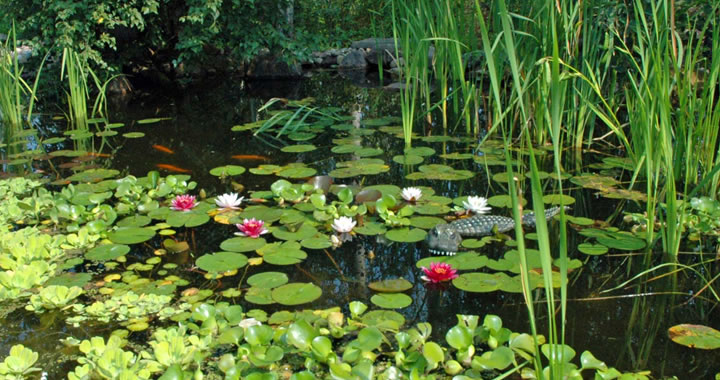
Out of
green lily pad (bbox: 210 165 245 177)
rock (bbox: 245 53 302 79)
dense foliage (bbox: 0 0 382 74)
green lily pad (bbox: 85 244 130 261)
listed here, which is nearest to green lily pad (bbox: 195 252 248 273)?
green lily pad (bbox: 85 244 130 261)

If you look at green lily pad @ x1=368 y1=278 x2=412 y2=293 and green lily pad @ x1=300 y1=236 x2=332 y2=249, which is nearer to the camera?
green lily pad @ x1=368 y1=278 x2=412 y2=293

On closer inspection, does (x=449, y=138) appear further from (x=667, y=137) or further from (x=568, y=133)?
(x=667, y=137)

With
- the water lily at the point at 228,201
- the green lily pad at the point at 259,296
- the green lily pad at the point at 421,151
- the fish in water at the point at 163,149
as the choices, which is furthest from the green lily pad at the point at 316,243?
the fish in water at the point at 163,149

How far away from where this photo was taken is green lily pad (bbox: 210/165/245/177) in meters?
3.87

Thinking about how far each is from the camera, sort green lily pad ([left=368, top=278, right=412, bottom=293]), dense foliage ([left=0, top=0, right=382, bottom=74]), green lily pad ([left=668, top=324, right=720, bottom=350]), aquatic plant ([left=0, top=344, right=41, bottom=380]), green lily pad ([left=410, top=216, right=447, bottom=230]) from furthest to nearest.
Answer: dense foliage ([left=0, top=0, right=382, bottom=74]) < green lily pad ([left=410, top=216, right=447, bottom=230]) < green lily pad ([left=368, top=278, right=412, bottom=293]) < green lily pad ([left=668, top=324, right=720, bottom=350]) < aquatic plant ([left=0, top=344, right=41, bottom=380])

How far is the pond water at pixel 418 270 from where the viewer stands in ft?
6.96

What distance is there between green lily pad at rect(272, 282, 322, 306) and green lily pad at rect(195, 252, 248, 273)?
279 millimetres

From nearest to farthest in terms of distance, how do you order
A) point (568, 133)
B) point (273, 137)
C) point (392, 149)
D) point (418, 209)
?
point (418, 209) → point (568, 133) → point (392, 149) → point (273, 137)

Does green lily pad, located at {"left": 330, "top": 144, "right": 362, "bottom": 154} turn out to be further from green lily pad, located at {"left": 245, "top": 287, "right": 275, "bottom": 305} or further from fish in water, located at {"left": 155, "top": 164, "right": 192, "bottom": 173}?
green lily pad, located at {"left": 245, "top": 287, "right": 275, "bottom": 305}

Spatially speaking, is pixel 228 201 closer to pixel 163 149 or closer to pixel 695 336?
pixel 163 149

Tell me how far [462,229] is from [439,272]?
1.50 feet

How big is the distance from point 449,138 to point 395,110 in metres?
1.21

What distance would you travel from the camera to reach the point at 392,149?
4.42 meters

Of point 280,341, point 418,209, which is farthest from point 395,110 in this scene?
point 280,341
